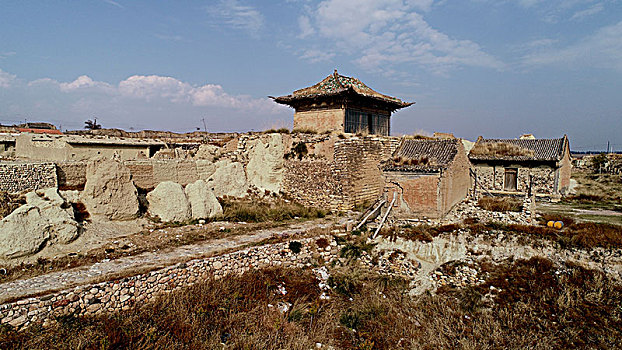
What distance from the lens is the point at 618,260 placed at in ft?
25.1

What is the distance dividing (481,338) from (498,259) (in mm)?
2947

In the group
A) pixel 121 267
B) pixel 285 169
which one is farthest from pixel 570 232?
pixel 121 267

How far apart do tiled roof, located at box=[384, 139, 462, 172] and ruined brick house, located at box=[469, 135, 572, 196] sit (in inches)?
126

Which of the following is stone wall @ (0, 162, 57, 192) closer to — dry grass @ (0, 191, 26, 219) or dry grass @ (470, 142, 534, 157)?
dry grass @ (0, 191, 26, 219)

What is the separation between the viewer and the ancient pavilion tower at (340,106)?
49.3 feet

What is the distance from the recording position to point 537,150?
594 inches

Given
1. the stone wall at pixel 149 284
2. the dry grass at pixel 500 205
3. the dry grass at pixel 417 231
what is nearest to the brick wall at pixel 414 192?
the dry grass at pixel 417 231

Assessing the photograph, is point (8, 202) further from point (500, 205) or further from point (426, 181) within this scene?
point (500, 205)

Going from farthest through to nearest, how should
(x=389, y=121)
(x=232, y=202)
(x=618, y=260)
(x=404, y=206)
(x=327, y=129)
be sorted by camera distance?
(x=389, y=121) < (x=327, y=129) < (x=232, y=202) < (x=404, y=206) < (x=618, y=260)

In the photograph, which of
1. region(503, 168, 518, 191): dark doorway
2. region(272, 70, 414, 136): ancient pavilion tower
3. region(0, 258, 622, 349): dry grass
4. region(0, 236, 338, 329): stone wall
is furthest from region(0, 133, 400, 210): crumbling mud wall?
region(0, 258, 622, 349): dry grass

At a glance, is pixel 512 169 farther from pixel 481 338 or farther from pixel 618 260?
pixel 481 338

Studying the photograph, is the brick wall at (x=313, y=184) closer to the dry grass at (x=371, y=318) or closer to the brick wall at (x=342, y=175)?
the brick wall at (x=342, y=175)

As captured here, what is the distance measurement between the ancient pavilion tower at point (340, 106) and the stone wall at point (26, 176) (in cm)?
939

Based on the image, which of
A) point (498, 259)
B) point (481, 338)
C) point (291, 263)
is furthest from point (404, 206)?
point (481, 338)
